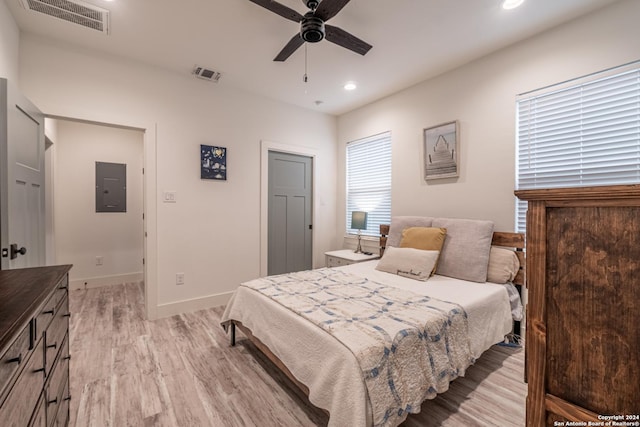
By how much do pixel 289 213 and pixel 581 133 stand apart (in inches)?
131

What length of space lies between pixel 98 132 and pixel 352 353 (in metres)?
4.97

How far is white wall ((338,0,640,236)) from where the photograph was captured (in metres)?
2.12

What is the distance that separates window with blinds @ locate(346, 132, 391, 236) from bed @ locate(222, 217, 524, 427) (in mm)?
1048

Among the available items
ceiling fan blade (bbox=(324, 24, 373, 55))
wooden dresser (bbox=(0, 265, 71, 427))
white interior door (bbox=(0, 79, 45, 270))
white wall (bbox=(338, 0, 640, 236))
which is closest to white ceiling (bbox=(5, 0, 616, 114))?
white wall (bbox=(338, 0, 640, 236))

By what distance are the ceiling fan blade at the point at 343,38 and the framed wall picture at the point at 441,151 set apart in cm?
140

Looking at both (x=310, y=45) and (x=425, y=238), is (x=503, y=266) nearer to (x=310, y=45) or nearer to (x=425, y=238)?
(x=425, y=238)

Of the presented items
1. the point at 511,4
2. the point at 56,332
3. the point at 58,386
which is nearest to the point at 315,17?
the point at 511,4

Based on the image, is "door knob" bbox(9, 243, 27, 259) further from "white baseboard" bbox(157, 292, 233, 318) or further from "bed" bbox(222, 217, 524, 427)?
"white baseboard" bbox(157, 292, 233, 318)

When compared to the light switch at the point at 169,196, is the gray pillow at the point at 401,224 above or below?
below

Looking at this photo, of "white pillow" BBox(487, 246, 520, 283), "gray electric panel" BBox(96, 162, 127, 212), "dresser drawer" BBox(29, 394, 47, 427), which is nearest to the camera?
"dresser drawer" BBox(29, 394, 47, 427)

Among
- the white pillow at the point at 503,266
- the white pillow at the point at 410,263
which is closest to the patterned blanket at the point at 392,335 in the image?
the white pillow at the point at 410,263

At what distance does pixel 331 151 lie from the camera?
15.0ft

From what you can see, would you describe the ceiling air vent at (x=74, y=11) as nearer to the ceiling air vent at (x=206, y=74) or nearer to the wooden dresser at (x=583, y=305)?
the ceiling air vent at (x=206, y=74)

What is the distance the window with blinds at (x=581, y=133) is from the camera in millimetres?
2039
